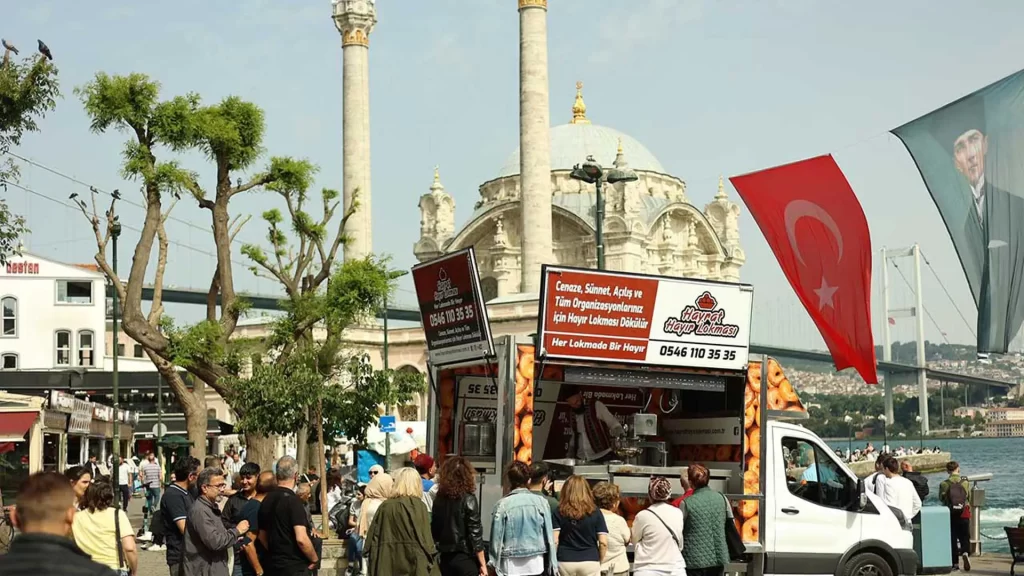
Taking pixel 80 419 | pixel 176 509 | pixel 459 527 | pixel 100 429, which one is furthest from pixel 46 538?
pixel 100 429

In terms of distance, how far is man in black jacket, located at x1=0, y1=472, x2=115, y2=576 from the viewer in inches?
178

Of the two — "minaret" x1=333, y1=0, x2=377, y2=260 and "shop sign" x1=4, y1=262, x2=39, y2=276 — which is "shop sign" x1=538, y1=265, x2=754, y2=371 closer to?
"minaret" x1=333, y1=0, x2=377, y2=260

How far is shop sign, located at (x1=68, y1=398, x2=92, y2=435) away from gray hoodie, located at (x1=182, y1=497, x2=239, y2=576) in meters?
26.8

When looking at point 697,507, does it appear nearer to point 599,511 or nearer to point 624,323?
point 599,511

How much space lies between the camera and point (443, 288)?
44.3ft

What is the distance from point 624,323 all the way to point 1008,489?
5463 cm

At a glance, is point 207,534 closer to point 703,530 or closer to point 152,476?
point 703,530

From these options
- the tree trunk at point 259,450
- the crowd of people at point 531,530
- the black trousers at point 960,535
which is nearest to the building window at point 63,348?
the tree trunk at point 259,450

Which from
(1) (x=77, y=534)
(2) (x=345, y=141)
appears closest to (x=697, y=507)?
(1) (x=77, y=534)

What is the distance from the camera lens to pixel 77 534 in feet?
30.6

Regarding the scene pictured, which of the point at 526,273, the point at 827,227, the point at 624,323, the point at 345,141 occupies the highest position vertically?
the point at 345,141

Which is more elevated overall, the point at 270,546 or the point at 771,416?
the point at 771,416

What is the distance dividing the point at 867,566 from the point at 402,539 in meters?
5.70

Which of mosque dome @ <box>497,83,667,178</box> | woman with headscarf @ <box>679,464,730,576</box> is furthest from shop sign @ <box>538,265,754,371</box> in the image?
mosque dome @ <box>497,83,667,178</box>
